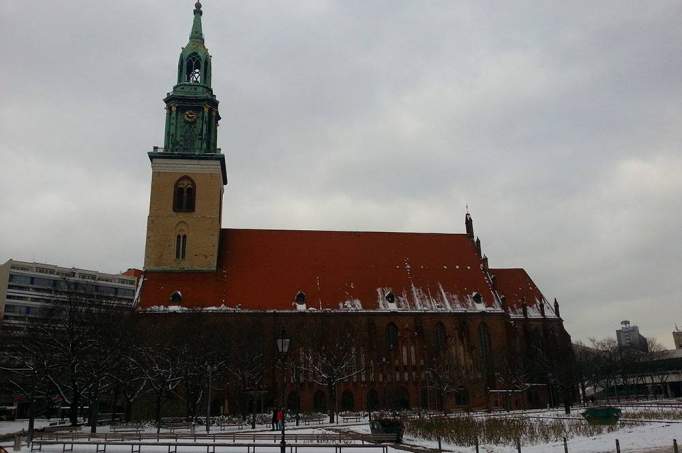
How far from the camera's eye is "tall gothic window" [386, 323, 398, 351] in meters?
56.3

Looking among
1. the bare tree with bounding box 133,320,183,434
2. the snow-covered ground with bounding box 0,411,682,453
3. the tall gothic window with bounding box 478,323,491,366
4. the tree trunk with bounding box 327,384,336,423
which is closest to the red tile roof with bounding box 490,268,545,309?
the tall gothic window with bounding box 478,323,491,366

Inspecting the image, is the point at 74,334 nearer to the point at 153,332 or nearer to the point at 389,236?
the point at 153,332

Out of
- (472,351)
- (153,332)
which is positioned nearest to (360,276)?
(472,351)

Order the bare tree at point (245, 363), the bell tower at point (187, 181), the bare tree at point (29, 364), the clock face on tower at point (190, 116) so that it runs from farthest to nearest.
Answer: the clock face on tower at point (190, 116), the bell tower at point (187, 181), the bare tree at point (245, 363), the bare tree at point (29, 364)

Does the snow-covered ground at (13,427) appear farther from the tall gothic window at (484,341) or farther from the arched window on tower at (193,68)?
the tall gothic window at (484,341)

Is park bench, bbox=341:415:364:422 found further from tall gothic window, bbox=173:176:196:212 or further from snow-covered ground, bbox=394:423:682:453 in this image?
tall gothic window, bbox=173:176:196:212

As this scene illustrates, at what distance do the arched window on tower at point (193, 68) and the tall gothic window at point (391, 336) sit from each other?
103 feet

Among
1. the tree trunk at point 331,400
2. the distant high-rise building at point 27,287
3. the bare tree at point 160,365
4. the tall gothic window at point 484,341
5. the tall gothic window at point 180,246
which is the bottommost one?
the tree trunk at point 331,400

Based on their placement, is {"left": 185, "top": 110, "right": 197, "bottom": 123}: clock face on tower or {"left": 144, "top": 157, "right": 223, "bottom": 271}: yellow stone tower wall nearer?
{"left": 144, "top": 157, "right": 223, "bottom": 271}: yellow stone tower wall

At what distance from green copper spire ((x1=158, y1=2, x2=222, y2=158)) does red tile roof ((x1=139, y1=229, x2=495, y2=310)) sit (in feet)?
32.3

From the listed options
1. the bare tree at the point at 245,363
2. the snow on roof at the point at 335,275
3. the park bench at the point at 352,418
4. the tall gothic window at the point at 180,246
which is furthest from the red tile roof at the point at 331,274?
the park bench at the point at 352,418

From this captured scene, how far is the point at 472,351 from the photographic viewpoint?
56906 millimetres

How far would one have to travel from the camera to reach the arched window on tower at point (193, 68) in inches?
2343

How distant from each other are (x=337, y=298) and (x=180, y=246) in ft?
52.8
